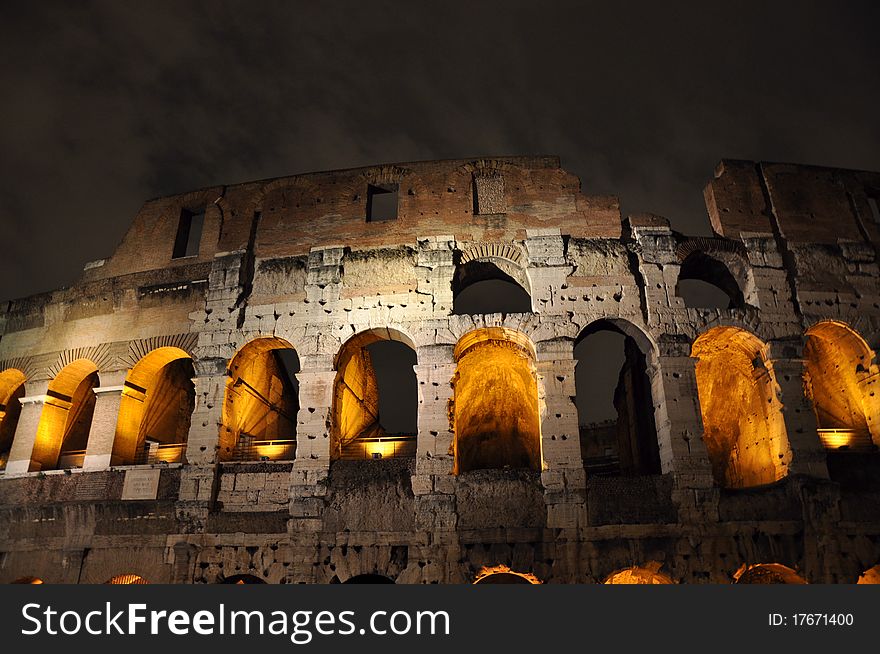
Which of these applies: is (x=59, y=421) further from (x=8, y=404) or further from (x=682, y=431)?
(x=682, y=431)

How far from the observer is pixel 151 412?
1450 cm

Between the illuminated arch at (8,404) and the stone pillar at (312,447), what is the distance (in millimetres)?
6945

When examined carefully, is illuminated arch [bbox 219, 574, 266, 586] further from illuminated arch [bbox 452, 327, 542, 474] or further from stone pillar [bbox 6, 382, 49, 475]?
illuminated arch [bbox 452, 327, 542, 474]

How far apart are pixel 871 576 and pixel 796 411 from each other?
2.73 meters

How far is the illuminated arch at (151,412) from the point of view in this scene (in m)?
12.3

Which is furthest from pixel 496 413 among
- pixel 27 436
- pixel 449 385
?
pixel 27 436

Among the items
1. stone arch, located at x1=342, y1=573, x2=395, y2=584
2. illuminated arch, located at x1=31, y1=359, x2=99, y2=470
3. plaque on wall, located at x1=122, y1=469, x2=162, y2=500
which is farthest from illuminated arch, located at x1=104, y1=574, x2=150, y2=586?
stone arch, located at x1=342, y1=573, x2=395, y2=584

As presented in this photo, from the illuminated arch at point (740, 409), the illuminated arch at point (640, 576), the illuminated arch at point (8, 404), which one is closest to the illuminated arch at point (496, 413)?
the illuminated arch at point (740, 409)

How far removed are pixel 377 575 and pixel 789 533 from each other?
6531 millimetres

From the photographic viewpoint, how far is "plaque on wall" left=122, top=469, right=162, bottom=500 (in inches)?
443

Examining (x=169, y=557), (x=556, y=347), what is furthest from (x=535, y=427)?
(x=169, y=557)

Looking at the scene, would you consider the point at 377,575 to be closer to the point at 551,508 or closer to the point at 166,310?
the point at 551,508

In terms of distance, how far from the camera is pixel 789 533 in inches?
390

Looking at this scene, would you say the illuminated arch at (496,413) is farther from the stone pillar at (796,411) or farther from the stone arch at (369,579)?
the stone pillar at (796,411)
